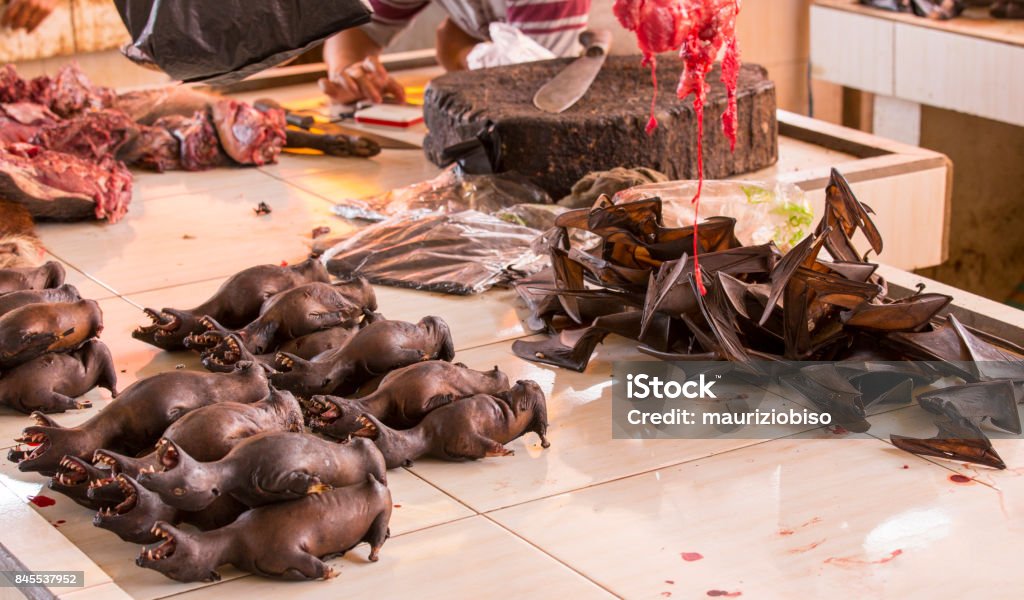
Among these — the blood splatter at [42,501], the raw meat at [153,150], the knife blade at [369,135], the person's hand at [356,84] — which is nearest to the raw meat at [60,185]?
the raw meat at [153,150]

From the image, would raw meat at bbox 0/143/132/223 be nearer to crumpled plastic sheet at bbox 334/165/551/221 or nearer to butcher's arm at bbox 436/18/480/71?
crumpled plastic sheet at bbox 334/165/551/221

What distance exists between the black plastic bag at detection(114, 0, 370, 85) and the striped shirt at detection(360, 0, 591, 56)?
183 cm

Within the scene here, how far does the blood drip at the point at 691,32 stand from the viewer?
1.56m

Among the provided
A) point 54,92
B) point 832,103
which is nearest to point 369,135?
point 54,92

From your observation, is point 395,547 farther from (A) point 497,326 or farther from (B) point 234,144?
(B) point 234,144

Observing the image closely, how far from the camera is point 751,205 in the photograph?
7.72 ft

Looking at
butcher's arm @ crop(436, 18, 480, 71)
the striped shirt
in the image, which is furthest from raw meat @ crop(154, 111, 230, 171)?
butcher's arm @ crop(436, 18, 480, 71)

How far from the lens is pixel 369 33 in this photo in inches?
159

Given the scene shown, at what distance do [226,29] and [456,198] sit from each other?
3.15 ft

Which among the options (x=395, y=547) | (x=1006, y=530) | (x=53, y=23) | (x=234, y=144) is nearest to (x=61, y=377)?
(x=395, y=547)

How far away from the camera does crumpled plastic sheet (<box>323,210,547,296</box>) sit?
2279 mm

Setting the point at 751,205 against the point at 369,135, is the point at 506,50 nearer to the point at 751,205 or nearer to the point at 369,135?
the point at 369,135

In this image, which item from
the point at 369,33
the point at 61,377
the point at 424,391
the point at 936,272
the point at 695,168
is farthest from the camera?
the point at 936,272

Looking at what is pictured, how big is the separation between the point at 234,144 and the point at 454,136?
0.58 meters
